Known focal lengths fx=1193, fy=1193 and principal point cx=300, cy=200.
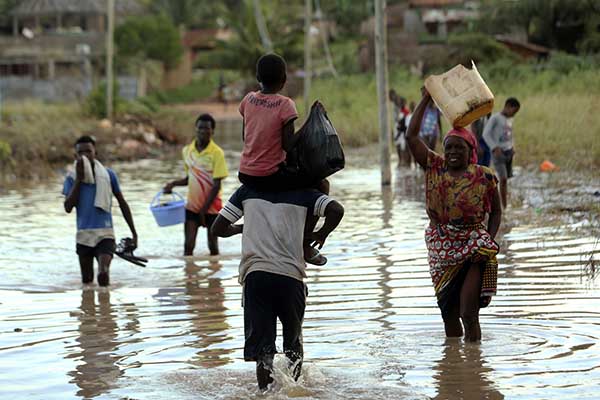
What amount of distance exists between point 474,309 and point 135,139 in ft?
94.4

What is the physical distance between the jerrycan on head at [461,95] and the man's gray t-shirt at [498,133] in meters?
8.07

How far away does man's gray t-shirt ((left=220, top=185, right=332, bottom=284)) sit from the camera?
259 inches

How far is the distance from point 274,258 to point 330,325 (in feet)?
8.18

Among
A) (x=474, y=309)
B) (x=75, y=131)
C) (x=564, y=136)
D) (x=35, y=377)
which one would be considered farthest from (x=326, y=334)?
(x=75, y=131)

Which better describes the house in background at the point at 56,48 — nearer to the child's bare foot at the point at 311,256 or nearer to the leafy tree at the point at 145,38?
the leafy tree at the point at 145,38

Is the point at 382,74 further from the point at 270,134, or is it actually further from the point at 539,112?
the point at 270,134

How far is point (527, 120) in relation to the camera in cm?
2442

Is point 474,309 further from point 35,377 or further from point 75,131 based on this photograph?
point 75,131

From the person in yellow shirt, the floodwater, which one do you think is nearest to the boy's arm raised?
the floodwater

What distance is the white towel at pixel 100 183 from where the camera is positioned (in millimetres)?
10688

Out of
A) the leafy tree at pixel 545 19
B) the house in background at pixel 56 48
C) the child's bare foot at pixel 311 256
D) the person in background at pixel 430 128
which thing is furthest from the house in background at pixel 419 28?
the child's bare foot at pixel 311 256

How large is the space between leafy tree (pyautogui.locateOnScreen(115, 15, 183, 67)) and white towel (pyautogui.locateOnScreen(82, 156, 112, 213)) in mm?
→ 49803

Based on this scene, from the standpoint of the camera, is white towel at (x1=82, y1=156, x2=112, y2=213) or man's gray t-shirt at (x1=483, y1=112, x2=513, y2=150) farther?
man's gray t-shirt at (x1=483, y1=112, x2=513, y2=150)

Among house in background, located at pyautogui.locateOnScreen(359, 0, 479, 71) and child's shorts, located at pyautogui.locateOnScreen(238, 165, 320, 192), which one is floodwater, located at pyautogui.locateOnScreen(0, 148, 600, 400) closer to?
child's shorts, located at pyautogui.locateOnScreen(238, 165, 320, 192)
